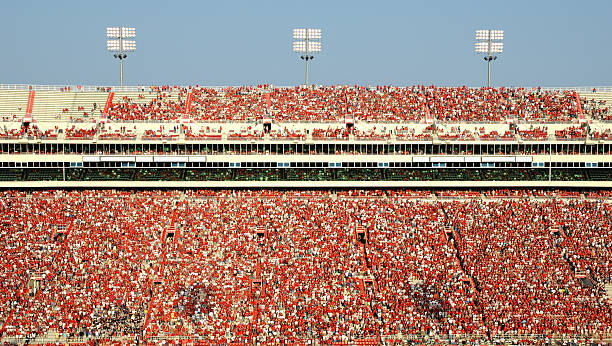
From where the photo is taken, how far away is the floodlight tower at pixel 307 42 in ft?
224

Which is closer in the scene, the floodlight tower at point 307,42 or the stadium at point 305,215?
the stadium at point 305,215

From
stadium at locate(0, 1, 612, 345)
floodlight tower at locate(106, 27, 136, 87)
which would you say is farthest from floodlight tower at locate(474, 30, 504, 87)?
floodlight tower at locate(106, 27, 136, 87)

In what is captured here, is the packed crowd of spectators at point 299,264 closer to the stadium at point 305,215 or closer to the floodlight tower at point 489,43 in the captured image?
the stadium at point 305,215

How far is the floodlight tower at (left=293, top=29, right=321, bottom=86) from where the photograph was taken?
224 feet

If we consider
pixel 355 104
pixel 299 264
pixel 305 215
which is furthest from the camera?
pixel 355 104

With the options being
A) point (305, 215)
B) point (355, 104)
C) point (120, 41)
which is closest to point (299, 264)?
point (305, 215)

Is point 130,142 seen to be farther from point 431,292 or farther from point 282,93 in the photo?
point 431,292

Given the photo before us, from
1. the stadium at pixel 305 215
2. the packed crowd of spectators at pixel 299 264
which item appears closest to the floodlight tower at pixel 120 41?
the stadium at pixel 305 215

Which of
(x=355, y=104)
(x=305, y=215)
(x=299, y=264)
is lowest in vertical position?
(x=299, y=264)

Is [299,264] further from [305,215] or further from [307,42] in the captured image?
[307,42]

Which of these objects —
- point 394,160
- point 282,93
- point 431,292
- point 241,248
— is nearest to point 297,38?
point 282,93

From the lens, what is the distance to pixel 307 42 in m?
68.5

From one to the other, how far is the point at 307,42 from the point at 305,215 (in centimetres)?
2016

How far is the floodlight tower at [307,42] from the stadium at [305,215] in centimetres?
607
